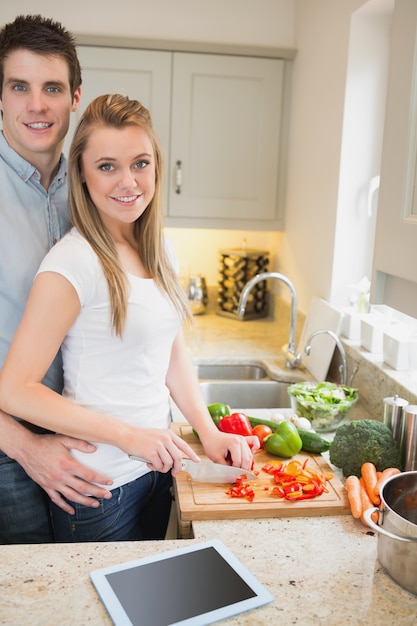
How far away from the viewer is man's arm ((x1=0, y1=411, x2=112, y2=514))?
1.34 metres

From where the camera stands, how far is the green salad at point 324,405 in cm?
182

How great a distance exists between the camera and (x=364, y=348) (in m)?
2.16

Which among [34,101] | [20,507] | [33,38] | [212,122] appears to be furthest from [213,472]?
[212,122]

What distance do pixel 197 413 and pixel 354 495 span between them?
1.44 feet

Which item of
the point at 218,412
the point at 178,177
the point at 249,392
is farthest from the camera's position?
the point at 178,177

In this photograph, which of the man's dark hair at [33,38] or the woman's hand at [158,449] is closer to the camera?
the woman's hand at [158,449]

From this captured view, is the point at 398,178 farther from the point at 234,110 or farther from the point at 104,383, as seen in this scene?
the point at 234,110

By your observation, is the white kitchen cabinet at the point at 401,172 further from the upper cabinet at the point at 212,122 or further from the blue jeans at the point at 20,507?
the upper cabinet at the point at 212,122

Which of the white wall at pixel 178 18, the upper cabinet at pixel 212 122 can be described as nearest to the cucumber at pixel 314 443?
the upper cabinet at pixel 212 122

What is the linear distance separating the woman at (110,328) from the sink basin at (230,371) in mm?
1055

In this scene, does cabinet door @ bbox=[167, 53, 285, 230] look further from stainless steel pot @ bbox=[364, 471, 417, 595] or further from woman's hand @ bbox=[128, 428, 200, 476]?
stainless steel pot @ bbox=[364, 471, 417, 595]

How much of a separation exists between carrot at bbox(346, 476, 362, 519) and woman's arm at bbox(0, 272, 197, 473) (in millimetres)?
367

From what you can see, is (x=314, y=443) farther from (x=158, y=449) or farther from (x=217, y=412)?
(x=158, y=449)

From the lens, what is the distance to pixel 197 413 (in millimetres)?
1617
